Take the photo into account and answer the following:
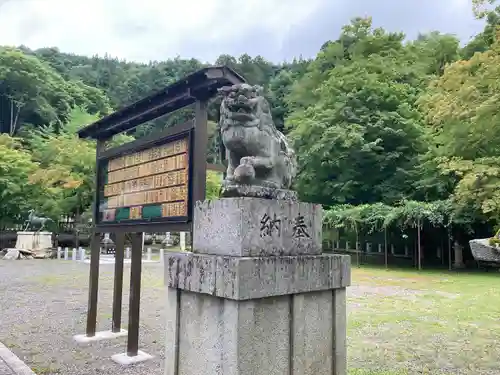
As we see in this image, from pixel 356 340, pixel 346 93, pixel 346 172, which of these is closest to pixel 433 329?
pixel 356 340

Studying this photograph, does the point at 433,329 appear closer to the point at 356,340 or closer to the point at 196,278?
the point at 356,340

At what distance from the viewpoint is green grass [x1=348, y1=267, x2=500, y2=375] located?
5621 mm

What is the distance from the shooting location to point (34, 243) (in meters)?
23.7

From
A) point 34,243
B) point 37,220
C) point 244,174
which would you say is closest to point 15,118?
point 37,220

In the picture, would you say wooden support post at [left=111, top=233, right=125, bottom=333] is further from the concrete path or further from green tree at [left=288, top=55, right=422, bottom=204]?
green tree at [left=288, top=55, right=422, bottom=204]

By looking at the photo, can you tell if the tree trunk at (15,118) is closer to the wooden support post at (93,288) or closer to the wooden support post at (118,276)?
the wooden support post at (93,288)

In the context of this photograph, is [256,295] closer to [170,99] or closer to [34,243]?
[170,99]

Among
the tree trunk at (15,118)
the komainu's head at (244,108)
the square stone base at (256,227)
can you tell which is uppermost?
the tree trunk at (15,118)

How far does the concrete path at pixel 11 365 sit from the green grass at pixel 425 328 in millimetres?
3894

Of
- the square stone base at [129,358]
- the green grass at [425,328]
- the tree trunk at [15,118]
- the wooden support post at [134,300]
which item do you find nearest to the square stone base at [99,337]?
the square stone base at [129,358]

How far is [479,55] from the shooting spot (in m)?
13.9

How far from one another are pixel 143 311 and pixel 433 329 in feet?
18.8

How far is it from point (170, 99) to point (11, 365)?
3.85 m

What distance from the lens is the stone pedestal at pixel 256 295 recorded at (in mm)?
2822
